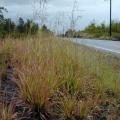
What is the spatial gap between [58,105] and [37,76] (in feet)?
1.52

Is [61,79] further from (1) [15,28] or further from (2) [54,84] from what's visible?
(1) [15,28]

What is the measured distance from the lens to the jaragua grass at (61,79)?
5.02m

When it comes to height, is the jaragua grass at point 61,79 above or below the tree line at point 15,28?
below

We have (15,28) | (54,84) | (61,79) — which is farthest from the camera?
(15,28)

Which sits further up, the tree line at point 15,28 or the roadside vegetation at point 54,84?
the tree line at point 15,28

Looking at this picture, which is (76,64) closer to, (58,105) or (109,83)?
(109,83)

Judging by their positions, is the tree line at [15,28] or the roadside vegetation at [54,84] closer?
the roadside vegetation at [54,84]

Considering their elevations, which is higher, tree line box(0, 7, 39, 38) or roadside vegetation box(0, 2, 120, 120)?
tree line box(0, 7, 39, 38)

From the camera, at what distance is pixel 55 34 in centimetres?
767

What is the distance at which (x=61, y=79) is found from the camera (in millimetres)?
5820

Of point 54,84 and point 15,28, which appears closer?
point 54,84

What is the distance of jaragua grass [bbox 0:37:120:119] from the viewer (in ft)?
16.5

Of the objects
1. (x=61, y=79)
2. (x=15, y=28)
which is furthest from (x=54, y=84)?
(x=15, y=28)

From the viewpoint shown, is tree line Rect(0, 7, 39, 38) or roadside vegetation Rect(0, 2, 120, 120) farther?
tree line Rect(0, 7, 39, 38)
